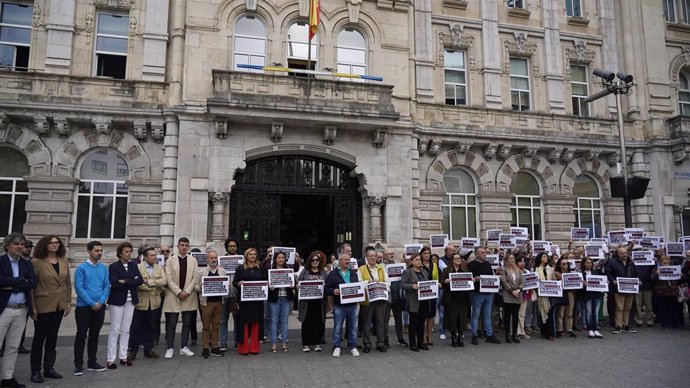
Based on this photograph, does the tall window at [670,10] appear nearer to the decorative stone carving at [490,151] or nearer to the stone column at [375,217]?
the decorative stone carving at [490,151]

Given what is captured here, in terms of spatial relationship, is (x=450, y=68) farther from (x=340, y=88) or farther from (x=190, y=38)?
(x=190, y=38)

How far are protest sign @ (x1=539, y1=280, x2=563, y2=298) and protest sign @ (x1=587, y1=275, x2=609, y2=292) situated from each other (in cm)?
96

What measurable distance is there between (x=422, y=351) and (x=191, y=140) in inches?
405

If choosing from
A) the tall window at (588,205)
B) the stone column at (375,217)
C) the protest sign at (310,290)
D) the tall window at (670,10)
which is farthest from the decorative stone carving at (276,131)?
the tall window at (670,10)

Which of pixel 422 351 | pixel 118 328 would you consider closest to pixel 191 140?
pixel 118 328

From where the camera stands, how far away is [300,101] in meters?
15.3

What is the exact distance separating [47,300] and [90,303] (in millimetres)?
616

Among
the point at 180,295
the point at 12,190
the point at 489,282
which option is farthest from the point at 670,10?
the point at 12,190

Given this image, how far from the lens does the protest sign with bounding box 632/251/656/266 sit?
39.7 feet

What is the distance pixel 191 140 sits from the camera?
49.4 feet

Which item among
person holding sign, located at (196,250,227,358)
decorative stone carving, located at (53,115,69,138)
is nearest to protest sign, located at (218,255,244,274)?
person holding sign, located at (196,250,227,358)

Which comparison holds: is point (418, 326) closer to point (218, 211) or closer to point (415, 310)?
point (415, 310)

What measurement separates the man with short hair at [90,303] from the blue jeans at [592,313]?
10447mm

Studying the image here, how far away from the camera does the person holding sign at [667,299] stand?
11711 millimetres
